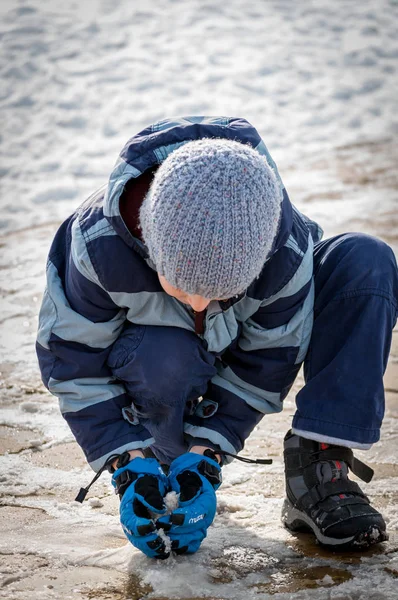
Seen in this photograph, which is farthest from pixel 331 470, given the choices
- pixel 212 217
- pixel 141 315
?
pixel 212 217

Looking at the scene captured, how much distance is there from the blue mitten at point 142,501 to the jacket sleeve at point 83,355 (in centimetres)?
9

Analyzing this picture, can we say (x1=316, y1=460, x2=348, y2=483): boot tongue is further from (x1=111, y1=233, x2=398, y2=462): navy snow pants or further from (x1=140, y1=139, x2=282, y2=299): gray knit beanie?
(x1=140, y1=139, x2=282, y2=299): gray knit beanie

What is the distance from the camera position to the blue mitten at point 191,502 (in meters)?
1.75

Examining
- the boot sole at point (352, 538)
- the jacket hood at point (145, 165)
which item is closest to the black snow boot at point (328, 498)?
the boot sole at point (352, 538)

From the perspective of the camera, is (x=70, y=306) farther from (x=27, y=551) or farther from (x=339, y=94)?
(x=339, y=94)

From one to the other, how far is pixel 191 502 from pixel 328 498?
339 mm

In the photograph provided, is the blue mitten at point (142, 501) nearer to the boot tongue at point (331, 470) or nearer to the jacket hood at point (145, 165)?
the boot tongue at point (331, 470)

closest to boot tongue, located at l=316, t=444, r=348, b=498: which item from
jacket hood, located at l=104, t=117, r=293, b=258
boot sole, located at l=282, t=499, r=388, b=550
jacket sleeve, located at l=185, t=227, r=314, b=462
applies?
boot sole, located at l=282, t=499, r=388, b=550

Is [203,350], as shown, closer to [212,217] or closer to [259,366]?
[259,366]

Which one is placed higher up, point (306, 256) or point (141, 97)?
point (306, 256)

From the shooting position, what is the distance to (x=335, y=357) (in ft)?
6.32

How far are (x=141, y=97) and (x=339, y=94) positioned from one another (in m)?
1.66

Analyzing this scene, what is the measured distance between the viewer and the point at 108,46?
748cm

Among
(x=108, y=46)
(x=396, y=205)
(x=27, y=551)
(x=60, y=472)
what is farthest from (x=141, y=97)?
(x=27, y=551)
